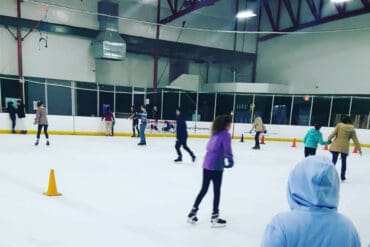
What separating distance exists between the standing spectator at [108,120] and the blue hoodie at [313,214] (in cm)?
1087

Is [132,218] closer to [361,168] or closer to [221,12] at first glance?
[361,168]

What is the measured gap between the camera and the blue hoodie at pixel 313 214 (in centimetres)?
82

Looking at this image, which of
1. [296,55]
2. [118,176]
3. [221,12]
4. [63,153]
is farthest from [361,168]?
[221,12]

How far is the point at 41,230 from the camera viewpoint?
9.23 ft

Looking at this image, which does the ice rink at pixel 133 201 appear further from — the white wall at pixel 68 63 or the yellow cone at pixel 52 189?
the white wall at pixel 68 63

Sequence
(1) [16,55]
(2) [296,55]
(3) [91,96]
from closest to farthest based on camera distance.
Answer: (1) [16,55]
(3) [91,96]
(2) [296,55]

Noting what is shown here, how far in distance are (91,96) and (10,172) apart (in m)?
8.25

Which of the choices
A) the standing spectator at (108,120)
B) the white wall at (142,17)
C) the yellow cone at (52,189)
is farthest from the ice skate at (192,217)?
the white wall at (142,17)

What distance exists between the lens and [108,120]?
1128 centimetres

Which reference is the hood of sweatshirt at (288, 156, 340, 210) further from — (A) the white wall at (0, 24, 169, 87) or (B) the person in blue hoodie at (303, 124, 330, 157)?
(A) the white wall at (0, 24, 169, 87)

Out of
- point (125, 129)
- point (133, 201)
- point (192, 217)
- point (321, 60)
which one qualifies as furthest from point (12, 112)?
point (321, 60)

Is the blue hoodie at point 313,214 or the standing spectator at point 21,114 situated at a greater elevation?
the blue hoodie at point 313,214

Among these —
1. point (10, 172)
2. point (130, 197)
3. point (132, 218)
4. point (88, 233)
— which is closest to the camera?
point (88, 233)

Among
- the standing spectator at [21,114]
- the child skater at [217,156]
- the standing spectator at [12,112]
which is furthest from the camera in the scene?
the standing spectator at [21,114]
